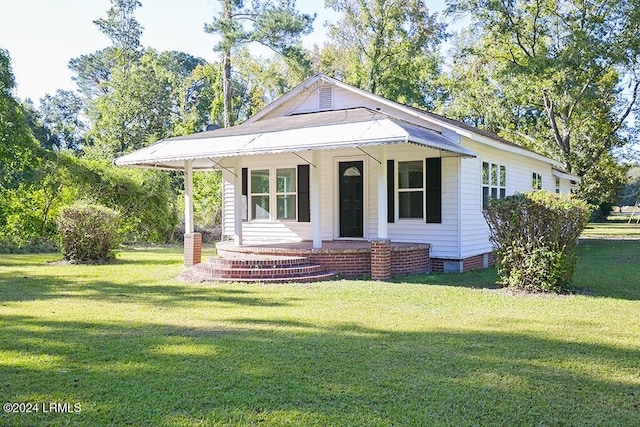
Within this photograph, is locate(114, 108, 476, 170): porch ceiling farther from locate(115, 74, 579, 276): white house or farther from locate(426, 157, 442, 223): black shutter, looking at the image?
locate(426, 157, 442, 223): black shutter

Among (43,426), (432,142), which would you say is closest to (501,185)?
(432,142)

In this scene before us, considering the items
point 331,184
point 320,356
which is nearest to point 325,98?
point 331,184

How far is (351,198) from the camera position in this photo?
42.9 feet

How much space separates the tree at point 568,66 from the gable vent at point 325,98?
10869 millimetres

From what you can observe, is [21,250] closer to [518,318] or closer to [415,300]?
[415,300]

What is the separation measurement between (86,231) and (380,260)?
723 centimetres

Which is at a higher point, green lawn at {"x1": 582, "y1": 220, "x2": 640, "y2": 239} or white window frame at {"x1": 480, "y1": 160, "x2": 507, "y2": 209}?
white window frame at {"x1": 480, "y1": 160, "x2": 507, "y2": 209}

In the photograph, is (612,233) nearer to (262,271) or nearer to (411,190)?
(411,190)

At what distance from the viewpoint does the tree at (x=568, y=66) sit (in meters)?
20.6

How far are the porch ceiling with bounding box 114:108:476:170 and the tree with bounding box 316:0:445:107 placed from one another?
19.1 m

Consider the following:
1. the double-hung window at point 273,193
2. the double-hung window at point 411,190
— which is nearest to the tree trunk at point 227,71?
the double-hung window at point 273,193

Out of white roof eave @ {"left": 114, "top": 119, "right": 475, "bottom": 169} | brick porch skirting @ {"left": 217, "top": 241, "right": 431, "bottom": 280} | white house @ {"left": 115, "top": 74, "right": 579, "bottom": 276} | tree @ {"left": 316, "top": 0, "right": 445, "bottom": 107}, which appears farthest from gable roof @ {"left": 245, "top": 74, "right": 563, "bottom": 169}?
tree @ {"left": 316, "top": 0, "right": 445, "bottom": 107}

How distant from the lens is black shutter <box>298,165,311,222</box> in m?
13.4

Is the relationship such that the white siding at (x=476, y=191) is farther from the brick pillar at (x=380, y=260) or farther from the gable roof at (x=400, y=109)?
the brick pillar at (x=380, y=260)
